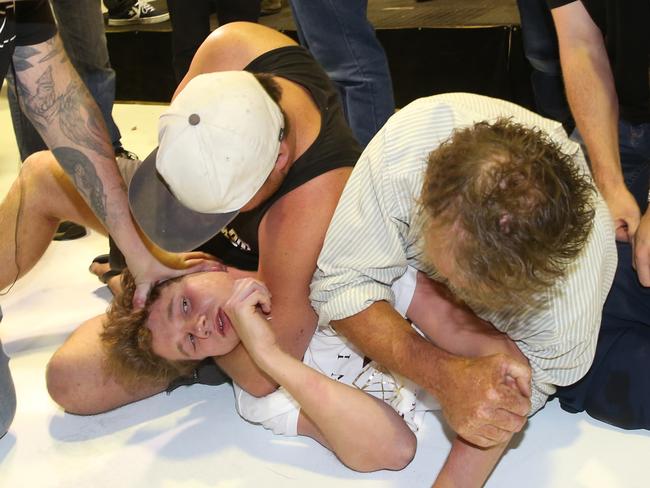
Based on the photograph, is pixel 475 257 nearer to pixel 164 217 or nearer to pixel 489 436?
pixel 489 436

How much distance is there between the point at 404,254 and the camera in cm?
134

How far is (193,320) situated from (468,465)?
59 cm

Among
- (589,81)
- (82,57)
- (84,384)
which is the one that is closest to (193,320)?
(84,384)

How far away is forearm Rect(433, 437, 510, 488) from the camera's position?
1.30 m

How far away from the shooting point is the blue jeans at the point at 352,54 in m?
2.07

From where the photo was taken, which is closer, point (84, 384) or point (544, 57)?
point (84, 384)

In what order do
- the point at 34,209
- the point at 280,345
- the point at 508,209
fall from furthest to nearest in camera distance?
the point at 34,209
the point at 280,345
the point at 508,209

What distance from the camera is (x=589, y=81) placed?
1771 mm

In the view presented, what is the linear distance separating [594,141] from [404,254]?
64 cm

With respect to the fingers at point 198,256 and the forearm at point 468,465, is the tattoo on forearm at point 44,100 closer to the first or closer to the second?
the fingers at point 198,256

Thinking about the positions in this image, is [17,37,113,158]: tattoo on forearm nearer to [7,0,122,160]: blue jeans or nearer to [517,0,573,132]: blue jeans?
[7,0,122,160]: blue jeans

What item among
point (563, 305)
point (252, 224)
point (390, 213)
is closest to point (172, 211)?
point (252, 224)

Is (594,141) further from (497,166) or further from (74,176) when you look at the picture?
(74,176)

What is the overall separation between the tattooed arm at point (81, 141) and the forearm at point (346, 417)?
1.16 ft
